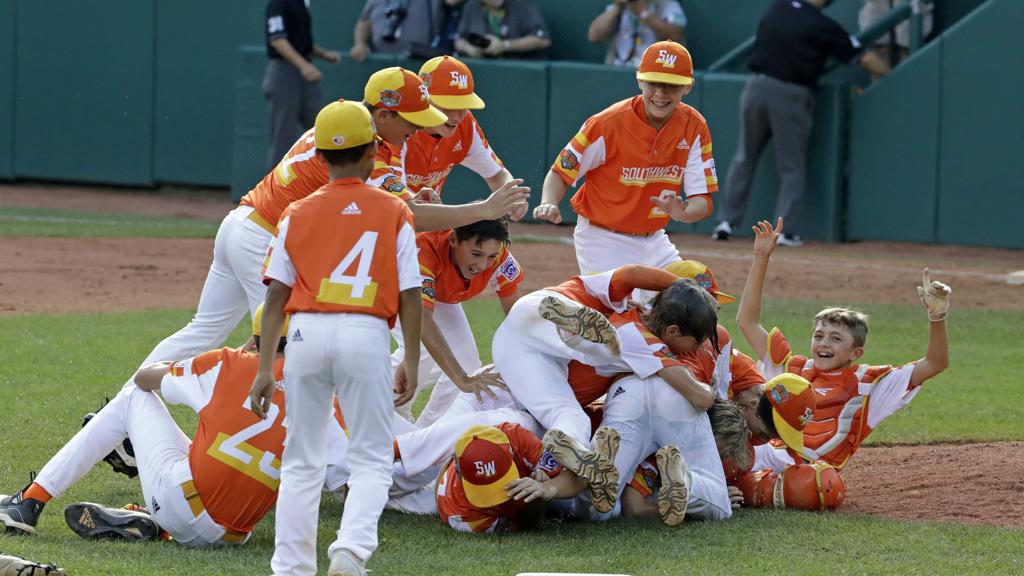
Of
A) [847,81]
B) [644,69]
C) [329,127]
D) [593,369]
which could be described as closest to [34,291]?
[644,69]

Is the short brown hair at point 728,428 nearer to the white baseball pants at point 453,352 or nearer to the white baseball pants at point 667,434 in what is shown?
the white baseball pants at point 667,434

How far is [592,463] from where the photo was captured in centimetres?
516

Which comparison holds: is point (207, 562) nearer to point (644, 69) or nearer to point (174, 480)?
point (174, 480)

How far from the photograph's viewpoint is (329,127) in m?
4.47

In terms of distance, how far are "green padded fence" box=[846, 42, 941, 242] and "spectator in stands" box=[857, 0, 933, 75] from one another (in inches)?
35.9

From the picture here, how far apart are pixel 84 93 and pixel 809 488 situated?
1443 cm

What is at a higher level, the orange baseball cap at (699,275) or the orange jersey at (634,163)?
the orange jersey at (634,163)

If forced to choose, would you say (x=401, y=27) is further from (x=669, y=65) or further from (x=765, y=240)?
(x=765, y=240)

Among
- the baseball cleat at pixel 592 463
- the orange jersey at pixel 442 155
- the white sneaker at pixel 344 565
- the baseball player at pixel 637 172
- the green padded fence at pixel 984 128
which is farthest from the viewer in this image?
the green padded fence at pixel 984 128

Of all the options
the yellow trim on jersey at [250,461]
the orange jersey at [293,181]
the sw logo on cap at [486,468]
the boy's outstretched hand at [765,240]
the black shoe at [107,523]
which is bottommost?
the black shoe at [107,523]

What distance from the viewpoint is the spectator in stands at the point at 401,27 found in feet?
52.1

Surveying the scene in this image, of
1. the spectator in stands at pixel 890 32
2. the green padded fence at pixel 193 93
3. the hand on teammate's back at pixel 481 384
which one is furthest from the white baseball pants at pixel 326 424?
the green padded fence at pixel 193 93

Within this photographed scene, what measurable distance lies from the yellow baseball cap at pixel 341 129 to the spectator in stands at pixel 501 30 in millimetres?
11441

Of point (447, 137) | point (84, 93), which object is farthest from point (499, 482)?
point (84, 93)
